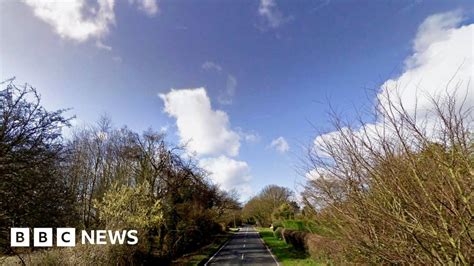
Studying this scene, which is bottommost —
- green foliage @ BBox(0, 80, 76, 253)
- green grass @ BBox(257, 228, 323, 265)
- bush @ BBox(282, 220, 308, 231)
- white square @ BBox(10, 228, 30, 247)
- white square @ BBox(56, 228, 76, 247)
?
green grass @ BBox(257, 228, 323, 265)

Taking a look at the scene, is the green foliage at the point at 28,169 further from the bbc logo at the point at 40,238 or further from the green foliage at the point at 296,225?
the green foliage at the point at 296,225

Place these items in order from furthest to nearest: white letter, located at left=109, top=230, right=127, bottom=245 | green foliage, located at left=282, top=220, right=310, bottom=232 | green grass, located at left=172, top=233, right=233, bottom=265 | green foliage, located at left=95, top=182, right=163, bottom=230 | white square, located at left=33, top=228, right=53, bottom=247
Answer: green foliage, located at left=282, top=220, right=310, bottom=232 < green grass, located at left=172, top=233, right=233, bottom=265 < green foliage, located at left=95, top=182, right=163, bottom=230 < white letter, located at left=109, top=230, right=127, bottom=245 < white square, located at left=33, top=228, right=53, bottom=247

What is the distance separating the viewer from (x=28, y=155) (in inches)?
251

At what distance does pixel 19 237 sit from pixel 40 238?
1897mm

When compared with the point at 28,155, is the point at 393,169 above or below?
below

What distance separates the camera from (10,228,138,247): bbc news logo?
675 centimetres

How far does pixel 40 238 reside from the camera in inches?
332

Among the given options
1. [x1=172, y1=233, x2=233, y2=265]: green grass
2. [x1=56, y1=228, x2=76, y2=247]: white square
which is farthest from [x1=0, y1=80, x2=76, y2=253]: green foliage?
[x1=172, y1=233, x2=233, y2=265]: green grass

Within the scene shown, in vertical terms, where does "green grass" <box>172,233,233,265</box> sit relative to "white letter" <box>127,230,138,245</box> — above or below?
below

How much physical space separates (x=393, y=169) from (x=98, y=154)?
32.9m

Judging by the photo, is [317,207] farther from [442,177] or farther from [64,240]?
[64,240]

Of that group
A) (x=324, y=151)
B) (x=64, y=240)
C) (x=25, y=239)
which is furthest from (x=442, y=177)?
(x=64, y=240)

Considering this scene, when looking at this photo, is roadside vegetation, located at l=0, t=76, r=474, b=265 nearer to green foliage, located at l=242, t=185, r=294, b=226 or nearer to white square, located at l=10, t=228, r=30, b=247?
white square, located at l=10, t=228, r=30, b=247

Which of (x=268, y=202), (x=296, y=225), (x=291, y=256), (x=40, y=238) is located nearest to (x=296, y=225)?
(x=296, y=225)
